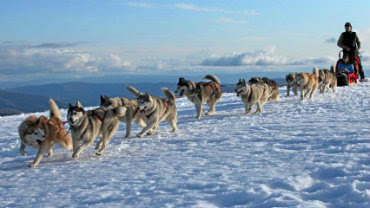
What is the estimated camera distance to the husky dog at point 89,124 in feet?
17.0

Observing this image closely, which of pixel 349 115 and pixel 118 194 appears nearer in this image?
pixel 118 194

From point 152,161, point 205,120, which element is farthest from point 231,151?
point 205,120

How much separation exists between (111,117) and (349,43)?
1198cm

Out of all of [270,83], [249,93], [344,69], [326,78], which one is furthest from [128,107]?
[344,69]

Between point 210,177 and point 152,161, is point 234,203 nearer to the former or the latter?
point 210,177

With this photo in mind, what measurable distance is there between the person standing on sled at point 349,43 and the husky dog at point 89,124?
38.4 ft

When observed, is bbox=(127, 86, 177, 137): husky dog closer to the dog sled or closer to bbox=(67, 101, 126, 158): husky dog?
bbox=(67, 101, 126, 158): husky dog

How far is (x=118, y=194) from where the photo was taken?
373 centimetres

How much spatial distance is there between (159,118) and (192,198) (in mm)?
3656

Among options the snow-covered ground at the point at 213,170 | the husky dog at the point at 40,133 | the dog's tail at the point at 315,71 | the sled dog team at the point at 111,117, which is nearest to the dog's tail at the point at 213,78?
the sled dog team at the point at 111,117

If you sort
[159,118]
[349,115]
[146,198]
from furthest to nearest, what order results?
1. [349,115]
2. [159,118]
3. [146,198]

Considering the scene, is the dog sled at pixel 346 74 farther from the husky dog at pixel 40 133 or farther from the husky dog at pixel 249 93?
the husky dog at pixel 40 133

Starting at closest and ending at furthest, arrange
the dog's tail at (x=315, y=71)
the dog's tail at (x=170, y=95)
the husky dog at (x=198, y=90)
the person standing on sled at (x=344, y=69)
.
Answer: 1. the dog's tail at (x=170, y=95)
2. the husky dog at (x=198, y=90)
3. the dog's tail at (x=315, y=71)
4. the person standing on sled at (x=344, y=69)

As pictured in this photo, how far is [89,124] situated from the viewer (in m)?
5.44
